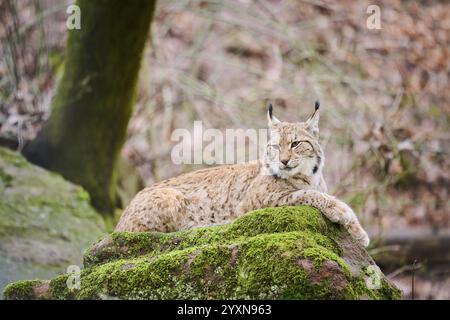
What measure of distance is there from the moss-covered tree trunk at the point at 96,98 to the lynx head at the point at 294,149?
124 inches

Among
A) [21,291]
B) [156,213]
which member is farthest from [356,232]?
[21,291]

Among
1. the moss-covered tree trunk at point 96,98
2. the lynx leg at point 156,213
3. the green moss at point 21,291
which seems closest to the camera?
the green moss at point 21,291

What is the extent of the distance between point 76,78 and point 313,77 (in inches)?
170

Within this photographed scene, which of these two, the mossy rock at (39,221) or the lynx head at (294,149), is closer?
the lynx head at (294,149)

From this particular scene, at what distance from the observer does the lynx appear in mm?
6375

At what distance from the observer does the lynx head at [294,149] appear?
638cm

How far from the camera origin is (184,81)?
12359mm

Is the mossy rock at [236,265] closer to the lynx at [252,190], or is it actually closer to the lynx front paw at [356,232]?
the lynx front paw at [356,232]

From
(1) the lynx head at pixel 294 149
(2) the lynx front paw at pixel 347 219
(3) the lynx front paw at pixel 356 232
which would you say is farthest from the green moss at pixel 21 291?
(3) the lynx front paw at pixel 356 232

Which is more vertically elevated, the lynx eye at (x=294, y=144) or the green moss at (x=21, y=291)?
the lynx eye at (x=294, y=144)

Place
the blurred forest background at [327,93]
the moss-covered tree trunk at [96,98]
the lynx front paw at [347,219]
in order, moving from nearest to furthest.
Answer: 1. the lynx front paw at [347,219]
2. the moss-covered tree trunk at [96,98]
3. the blurred forest background at [327,93]
